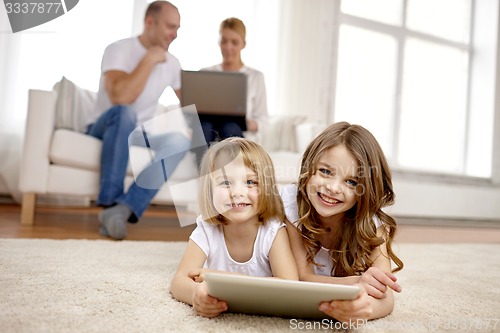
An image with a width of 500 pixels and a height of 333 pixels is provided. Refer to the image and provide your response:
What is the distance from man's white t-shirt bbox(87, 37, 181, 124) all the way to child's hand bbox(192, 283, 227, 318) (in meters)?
1.25

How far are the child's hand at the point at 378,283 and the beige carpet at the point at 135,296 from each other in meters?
0.05

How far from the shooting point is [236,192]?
793 mm

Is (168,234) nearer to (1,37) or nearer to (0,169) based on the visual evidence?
(0,169)

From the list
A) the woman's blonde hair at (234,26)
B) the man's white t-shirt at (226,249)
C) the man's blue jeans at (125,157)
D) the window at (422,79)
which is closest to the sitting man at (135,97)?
the man's blue jeans at (125,157)

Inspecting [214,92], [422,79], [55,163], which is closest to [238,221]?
[214,92]

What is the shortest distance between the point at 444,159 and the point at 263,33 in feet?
7.47

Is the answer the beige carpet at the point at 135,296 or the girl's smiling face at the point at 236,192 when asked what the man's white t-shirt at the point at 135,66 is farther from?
the girl's smiling face at the point at 236,192

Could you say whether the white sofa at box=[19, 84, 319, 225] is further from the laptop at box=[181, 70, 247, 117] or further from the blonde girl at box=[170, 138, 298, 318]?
the blonde girl at box=[170, 138, 298, 318]

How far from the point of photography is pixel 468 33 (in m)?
4.56

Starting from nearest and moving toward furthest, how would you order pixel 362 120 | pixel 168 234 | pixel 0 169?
pixel 168 234
pixel 0 169
pixel 362 120

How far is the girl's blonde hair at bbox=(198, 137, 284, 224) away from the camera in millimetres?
817

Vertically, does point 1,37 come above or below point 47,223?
above

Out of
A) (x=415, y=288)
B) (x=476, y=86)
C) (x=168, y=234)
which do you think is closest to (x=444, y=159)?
(x=476, y=86)

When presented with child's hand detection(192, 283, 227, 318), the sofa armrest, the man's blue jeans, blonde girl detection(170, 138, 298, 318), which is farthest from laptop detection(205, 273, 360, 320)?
the sofa armrest
